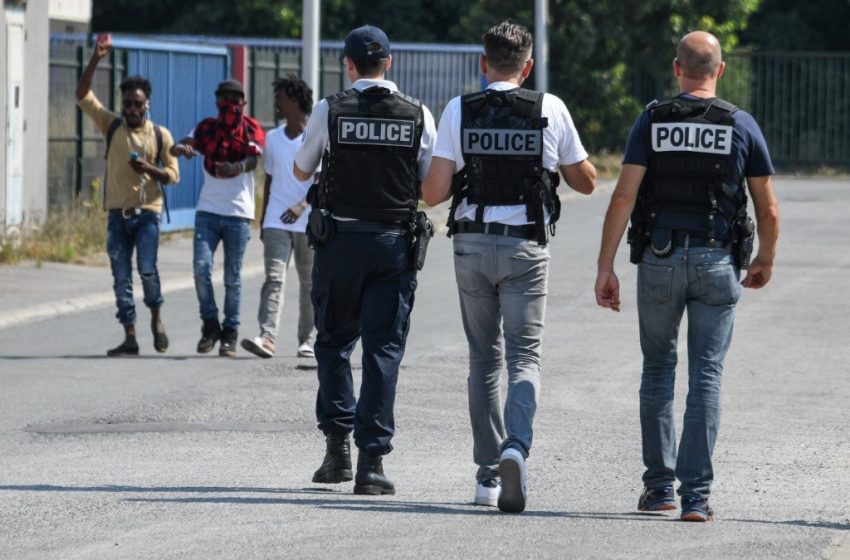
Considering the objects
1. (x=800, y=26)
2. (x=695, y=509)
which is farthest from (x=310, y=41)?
(x=800, y=26)

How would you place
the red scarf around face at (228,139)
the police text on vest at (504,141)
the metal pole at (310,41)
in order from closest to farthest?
the police text on vest at (504,141)
the red scarf around face at (228,139)
the metal pole at (310,41)

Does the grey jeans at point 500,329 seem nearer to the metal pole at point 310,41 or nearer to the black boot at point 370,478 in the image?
the black boot at point 370,478

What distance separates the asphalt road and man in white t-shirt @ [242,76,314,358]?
0.21 meters

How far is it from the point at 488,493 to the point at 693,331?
101cm

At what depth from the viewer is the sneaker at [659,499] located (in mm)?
6359

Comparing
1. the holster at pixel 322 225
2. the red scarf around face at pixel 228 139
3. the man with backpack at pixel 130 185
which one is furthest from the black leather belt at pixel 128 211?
the holster at pixel 322 225

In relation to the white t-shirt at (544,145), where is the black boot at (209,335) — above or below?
below

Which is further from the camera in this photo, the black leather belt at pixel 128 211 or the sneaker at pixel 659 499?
the black leather belt at pixel 128 211

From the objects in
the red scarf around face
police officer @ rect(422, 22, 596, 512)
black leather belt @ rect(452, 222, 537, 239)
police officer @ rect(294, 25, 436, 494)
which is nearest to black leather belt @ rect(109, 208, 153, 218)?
the red scarf around face

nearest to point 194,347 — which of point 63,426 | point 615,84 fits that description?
point 63,426

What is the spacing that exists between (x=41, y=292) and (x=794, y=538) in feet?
31.1

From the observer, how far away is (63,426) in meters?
8.50

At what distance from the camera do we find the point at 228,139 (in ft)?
35.8

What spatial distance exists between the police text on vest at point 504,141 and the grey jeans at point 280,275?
440cm
